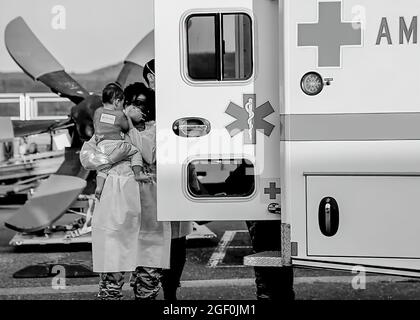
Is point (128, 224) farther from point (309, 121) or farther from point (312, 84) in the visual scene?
point (312, 84)

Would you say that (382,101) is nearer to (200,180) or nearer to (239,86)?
(239,86)

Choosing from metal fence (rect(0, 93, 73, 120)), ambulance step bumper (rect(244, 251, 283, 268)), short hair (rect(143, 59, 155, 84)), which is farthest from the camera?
metal fence (rect(0, 93, 73, 120))

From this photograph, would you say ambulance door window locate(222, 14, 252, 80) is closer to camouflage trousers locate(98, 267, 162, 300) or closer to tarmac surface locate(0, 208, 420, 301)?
tarmac surface locate(0, 208, 420, 301)

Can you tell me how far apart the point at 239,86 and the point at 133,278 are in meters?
1.26

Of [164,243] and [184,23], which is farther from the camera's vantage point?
[164,243]

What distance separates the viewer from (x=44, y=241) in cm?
514

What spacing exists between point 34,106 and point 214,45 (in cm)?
132

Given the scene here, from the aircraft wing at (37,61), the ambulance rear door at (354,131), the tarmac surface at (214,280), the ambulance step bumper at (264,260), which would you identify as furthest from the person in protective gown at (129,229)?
the ambulance rear door at (354,131)

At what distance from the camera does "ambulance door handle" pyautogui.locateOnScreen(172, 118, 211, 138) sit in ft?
13.4

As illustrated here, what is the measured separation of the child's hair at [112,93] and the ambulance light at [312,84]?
3.64 feet

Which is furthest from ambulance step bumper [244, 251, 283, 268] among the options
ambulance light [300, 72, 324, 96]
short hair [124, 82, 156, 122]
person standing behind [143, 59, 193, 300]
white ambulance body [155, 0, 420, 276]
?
short hair [124, 82, 156, 122]

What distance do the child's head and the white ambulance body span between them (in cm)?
44
